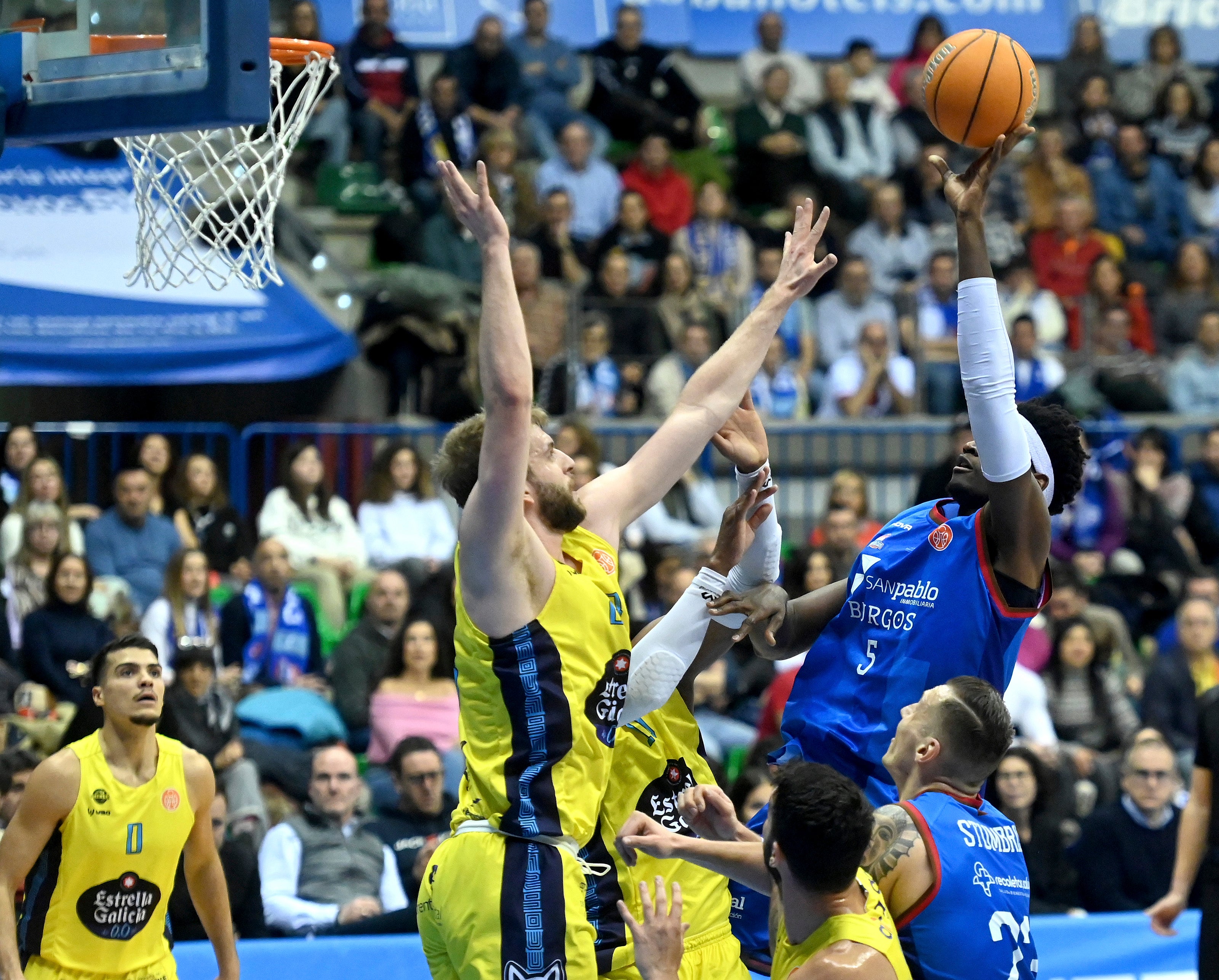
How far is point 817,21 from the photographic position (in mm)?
15766

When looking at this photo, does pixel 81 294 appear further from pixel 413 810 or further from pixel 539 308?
pixel 413 810

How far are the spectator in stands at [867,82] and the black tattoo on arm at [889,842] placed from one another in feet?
37.0

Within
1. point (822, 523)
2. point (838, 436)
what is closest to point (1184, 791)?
point (822, 523)

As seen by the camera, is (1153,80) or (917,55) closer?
(917,55)

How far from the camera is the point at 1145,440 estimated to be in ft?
37.6

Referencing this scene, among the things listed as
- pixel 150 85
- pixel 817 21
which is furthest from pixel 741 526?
pixel 817 21

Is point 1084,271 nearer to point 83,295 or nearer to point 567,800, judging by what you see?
point 83,295

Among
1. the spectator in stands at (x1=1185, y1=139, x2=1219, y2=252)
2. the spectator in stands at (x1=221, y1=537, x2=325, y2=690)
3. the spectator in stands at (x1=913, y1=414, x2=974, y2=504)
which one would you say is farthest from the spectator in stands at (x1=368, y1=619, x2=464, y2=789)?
the spectator in stands at (x1=1185, y1=139, x2=1219, y2=252)

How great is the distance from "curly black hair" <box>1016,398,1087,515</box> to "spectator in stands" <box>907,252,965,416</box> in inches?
298

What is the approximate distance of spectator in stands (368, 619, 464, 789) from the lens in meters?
8.82

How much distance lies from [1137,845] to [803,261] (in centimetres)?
484

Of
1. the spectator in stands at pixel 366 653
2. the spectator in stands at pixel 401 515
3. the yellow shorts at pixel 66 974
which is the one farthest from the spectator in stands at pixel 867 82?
the yellow shorts at pixel 66 974

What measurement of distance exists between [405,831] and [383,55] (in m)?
7.31

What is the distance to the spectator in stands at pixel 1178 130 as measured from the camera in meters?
15.0
